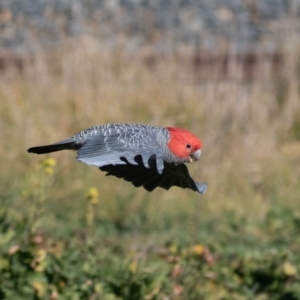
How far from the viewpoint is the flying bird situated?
11.2 feet

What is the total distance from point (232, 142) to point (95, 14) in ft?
13.7

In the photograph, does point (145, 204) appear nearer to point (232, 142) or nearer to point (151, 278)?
point (232, 142)

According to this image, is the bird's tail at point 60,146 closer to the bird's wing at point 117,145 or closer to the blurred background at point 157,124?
the bird's wing at point 117,145

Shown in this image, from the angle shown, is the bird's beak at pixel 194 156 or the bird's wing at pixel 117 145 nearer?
the bird's wing at pixel 117 145

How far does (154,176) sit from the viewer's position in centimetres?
390

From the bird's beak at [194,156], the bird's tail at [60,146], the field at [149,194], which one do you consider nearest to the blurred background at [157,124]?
the field at [149,194]

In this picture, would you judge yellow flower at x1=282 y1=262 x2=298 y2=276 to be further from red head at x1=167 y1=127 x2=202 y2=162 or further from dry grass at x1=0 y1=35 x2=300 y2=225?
dry grass at x1=0 y1=35 x2=300 y2=225

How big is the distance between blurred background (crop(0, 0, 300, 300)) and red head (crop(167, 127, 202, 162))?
2.98 ft

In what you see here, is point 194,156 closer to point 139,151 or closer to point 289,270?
point 139,151

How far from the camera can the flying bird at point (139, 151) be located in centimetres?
341

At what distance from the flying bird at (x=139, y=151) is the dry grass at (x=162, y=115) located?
348 cm

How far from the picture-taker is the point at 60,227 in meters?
6.64

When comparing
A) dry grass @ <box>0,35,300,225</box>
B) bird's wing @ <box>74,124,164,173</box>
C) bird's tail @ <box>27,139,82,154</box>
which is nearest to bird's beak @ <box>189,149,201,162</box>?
bird's wing @ <box>74,124,164,173</box>

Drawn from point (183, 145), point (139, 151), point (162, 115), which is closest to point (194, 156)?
point (183, 145)
